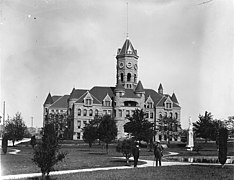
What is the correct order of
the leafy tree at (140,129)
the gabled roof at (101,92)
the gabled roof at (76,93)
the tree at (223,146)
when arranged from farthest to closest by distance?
the gabled roof at (76,93) < the gabled roof at (101,92) < the leafy tree at (140,129) < the tree at (223,146)

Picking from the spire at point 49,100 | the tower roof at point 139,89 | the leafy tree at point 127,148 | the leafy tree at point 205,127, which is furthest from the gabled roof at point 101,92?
the leafy tree at point 127,148

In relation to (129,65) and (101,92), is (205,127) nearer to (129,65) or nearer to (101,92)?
(101,92)

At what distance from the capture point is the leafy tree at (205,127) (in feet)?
171

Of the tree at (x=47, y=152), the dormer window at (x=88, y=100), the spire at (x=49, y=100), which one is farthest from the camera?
the spire at (x=49, y=100)

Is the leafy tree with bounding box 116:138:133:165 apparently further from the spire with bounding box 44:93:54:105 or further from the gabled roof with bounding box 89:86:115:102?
the spire with bounding box 44:93:54:105

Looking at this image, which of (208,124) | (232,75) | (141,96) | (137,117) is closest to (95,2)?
(232,75)

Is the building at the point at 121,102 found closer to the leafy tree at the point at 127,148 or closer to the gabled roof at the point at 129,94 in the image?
the gabled roof at the point at 129,94

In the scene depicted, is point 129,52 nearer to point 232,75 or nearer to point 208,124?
point 208,124

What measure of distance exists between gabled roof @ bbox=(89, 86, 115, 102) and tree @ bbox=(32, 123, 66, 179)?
226 ft

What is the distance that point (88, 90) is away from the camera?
86.5m

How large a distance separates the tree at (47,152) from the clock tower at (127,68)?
7546cm

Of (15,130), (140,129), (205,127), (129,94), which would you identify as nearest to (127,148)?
(140,129)

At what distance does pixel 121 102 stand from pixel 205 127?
31.3 meters

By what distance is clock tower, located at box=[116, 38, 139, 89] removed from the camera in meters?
90.2
